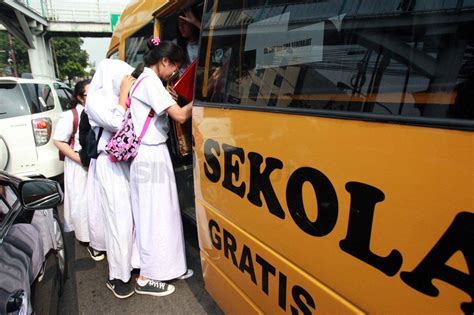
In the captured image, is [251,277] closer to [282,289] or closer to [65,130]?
[282,289]

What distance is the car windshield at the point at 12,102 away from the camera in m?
3.95

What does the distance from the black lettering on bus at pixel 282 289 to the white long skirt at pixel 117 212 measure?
152cm

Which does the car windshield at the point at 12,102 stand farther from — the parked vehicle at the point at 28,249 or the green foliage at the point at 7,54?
the green foliage at the point at 7,54

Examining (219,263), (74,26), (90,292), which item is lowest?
(90,292)

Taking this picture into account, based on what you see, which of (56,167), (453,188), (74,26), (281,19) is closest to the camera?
(453,188)

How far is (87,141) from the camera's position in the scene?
99.7 inches

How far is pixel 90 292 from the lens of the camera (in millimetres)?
2549

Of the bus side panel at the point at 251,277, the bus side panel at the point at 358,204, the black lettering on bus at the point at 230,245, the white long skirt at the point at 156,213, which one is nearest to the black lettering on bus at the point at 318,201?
the bus side panel at the point at 358,204

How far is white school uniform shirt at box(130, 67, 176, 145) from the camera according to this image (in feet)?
6.47

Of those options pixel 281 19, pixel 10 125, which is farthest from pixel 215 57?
pixel 10 125

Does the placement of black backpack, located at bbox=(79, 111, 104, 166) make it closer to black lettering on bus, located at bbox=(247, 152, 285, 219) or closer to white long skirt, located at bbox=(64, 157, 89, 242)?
white long skirt, located at bbox=(64, 157, 89, 242)

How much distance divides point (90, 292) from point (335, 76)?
255 cm

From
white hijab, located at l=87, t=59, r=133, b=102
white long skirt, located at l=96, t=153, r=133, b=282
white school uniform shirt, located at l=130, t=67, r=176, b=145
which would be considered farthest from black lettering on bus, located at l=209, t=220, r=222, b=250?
white hijab, located at l=87, t=59, r=133, b=102

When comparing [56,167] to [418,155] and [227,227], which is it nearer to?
[227,227]
